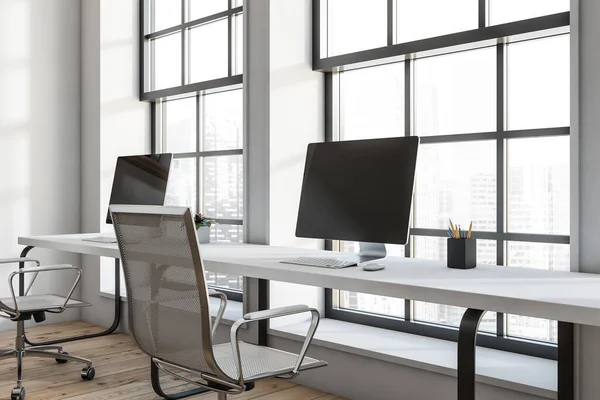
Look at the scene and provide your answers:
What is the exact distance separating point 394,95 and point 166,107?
2036mm

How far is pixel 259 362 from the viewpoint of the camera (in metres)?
2.01

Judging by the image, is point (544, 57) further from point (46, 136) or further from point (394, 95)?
point (46, 136)

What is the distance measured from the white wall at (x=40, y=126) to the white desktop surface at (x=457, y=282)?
→ 2.22 meters

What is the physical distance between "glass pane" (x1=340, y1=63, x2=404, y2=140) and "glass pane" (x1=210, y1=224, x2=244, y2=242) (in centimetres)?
94

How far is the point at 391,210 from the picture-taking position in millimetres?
2410

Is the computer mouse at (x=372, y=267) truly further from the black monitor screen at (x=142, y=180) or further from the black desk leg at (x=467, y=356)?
the black monitor screen at (x=142, y=180)

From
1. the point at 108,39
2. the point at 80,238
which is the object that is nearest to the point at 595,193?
the point at 80,238

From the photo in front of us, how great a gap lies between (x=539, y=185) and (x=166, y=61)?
287cm

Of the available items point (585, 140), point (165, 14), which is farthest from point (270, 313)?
point (165, 14)

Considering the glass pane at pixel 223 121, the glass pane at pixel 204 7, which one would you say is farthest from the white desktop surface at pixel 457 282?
the glass pane at pixel 204 7

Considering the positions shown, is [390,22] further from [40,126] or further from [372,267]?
[40,126]

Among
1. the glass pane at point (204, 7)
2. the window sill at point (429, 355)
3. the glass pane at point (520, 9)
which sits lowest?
the window sill at point (429, 355)

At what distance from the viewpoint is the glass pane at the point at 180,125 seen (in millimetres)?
4359

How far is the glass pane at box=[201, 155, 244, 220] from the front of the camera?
156 inches
